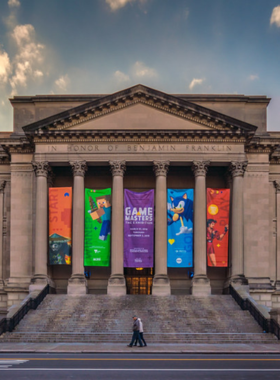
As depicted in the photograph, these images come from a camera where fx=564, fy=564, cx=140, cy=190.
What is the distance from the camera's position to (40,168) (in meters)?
43.6

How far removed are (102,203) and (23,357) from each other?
2101 centimetres

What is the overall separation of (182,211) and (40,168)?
11421mm

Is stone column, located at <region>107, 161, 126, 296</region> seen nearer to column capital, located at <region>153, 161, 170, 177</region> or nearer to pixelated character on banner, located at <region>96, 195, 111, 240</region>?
pixelated character on banner, located at <region>96, 195, 111, 240</region>

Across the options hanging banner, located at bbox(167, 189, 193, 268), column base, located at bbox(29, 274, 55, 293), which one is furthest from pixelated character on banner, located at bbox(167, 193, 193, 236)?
column base, located at bbox(29, 274, 55, 293)

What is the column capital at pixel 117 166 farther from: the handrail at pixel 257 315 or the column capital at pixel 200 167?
the handrail at pixel 257 315

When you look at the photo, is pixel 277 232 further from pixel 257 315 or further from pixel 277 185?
pixel 257 315

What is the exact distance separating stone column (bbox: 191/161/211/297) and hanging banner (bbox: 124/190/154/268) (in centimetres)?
333

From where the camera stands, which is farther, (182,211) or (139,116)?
(139,116)

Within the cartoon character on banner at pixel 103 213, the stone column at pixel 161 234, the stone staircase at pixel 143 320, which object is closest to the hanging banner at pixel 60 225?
the cartoon character on banner at pixel 103 213

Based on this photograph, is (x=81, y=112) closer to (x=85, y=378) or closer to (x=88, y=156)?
(x=88, y=156)

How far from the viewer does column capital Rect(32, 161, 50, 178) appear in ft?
143

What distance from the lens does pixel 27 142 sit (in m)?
45.5

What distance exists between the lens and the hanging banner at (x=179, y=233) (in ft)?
140

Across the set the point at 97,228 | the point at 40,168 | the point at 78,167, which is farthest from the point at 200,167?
the point at 40,168
